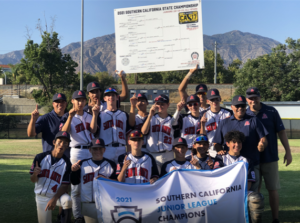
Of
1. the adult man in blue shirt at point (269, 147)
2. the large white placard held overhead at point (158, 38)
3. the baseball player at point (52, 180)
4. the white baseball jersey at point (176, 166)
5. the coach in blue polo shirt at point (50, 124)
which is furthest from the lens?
the large white placard held overhead at point (158, 38)

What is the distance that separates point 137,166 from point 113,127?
2.97ft

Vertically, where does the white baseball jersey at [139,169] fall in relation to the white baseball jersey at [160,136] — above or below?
below

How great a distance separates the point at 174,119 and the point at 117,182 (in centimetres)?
171

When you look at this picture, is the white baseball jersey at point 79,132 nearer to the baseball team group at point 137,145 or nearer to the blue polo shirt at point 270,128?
the baseball team group at point 137,145

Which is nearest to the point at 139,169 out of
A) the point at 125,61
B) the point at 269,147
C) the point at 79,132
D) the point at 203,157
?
the point at 203,157

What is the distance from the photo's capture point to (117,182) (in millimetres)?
4043

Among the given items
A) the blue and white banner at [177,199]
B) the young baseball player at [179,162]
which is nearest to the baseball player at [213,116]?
the young baseball player at [179,162]

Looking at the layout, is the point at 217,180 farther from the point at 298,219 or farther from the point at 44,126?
the point at 44,126

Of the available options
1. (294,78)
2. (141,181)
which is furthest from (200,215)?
(294,78)

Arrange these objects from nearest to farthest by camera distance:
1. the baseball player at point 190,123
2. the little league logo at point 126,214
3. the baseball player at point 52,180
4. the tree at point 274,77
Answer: the little league logo at point 126,214
the baseball player at point 52,180
the baseball player at point 190,123
the tree at point 274,77

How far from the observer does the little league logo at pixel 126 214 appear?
12.8 feet

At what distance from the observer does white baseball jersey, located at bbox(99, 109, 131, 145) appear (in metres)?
4.98

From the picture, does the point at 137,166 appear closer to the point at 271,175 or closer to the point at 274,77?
the point at 271,175

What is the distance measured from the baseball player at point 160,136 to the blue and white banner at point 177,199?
1.10 metres
